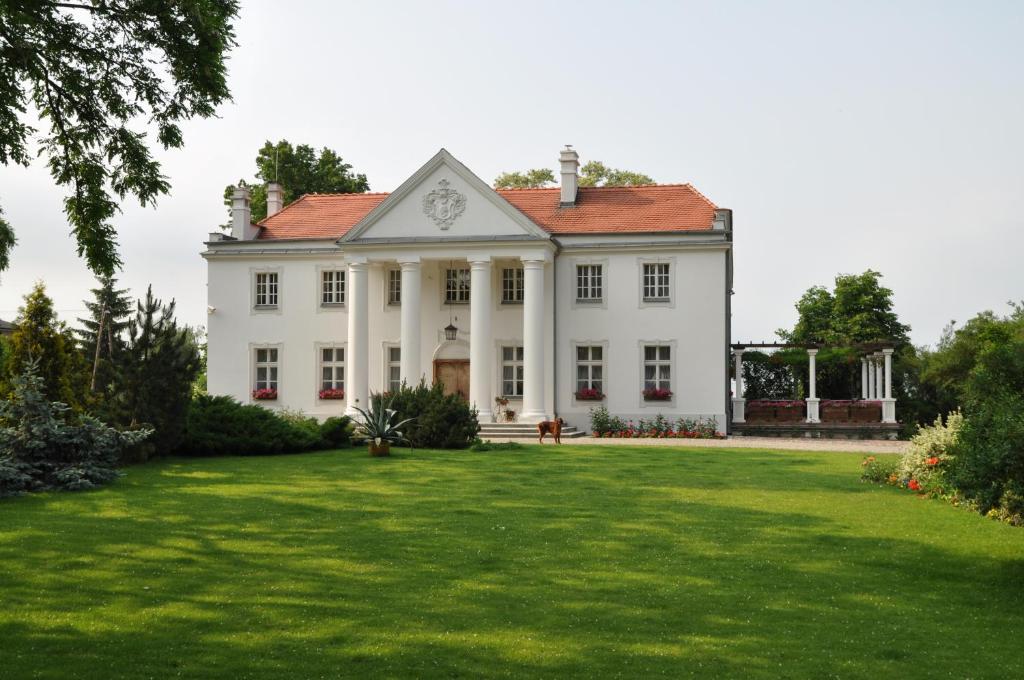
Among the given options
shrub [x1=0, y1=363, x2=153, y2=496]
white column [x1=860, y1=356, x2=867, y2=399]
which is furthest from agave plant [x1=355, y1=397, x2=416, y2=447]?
white column [x1=860, y1=356, x2=867, y2=399]

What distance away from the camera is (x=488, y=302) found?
30891mm

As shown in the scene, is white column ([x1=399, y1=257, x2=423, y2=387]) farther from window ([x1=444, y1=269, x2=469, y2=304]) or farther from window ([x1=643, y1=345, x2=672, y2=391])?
window ([x1=643, y1=345, x2=672, y2=391])

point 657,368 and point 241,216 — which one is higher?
point 241,216

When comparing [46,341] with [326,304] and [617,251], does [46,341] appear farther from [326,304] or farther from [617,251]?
[617,251]

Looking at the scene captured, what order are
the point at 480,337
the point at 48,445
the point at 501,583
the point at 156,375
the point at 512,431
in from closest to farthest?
the point at 501,583, the point at 48,445, the point at 156,375, the point at 512,431, the point at 480,337

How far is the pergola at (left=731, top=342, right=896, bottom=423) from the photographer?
3241cm

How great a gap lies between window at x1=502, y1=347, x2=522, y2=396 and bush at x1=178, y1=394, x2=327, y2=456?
437 inches

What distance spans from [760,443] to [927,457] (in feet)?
38.6

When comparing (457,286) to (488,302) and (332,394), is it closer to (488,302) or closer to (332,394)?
(488,302)

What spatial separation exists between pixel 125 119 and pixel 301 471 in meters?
8.11

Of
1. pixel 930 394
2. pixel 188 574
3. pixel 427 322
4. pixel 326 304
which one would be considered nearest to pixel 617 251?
pixel 427 322

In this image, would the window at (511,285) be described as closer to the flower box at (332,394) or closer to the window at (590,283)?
the window at (590,283)

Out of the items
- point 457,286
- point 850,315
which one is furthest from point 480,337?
point 850,315

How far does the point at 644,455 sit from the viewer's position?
→ 21.7 meters
